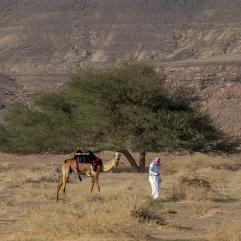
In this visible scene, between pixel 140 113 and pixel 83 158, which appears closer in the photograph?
pixel 83 158

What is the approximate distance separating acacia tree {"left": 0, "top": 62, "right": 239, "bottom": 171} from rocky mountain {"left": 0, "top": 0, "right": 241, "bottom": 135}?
67.0m

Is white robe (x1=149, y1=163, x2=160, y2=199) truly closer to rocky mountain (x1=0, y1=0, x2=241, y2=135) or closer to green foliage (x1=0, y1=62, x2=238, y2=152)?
green foliage (x1=0, y1=62, x2=238, y2=152)

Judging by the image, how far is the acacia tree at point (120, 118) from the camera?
1623 inches

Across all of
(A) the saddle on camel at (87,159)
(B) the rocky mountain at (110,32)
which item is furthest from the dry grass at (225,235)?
(B) the rocky mountain at (110,32)

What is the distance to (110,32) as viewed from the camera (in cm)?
13062

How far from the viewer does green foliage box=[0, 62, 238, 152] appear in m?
41.2

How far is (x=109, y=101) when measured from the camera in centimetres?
4278

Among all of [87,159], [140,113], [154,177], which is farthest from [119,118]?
[154,177]

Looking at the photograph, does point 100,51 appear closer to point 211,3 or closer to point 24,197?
point 211,3

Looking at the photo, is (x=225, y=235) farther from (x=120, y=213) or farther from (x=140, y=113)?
(x=140, y=113)

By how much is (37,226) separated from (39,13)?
122157 mm

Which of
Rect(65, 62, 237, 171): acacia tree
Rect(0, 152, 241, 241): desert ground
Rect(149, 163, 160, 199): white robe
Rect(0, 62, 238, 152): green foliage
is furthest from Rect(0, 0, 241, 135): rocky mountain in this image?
Rect(149, 163, 160, 199): white robe

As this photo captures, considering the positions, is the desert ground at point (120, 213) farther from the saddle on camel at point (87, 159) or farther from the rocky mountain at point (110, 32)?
the rocky mountain at point (110, 32)

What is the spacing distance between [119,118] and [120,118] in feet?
0.19
